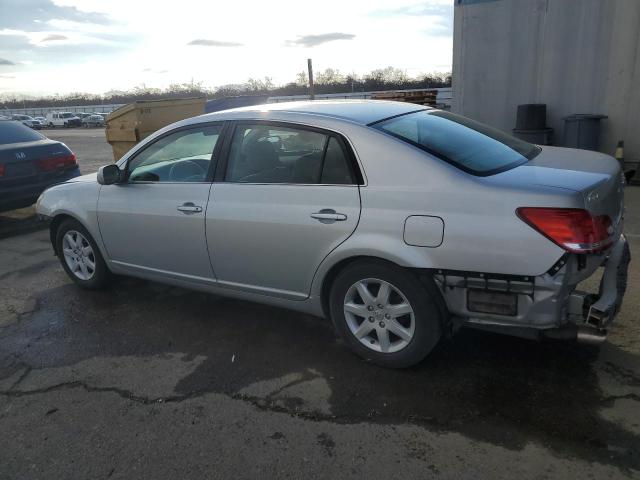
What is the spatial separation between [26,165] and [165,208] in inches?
179

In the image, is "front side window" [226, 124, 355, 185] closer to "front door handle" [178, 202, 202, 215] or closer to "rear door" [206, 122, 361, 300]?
"rear door" [206, 122, 361, 300]

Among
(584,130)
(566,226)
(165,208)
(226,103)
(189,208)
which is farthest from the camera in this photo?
(226,103)

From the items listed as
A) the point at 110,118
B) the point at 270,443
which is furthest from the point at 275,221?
the point at 110,118

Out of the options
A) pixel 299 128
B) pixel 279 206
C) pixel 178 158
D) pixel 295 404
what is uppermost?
pixel 299 128

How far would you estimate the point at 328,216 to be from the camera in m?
3.13

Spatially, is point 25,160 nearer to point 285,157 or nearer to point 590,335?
point 285,157

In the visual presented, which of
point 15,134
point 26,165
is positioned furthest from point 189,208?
point 15,134

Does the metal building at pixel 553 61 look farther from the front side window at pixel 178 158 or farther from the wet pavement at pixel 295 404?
the front side window at pixel 178 158

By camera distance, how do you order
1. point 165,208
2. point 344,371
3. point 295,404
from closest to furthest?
point 295,404, point 344,371, point 165,208

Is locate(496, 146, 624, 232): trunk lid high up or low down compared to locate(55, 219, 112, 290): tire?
up

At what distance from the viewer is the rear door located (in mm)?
3152

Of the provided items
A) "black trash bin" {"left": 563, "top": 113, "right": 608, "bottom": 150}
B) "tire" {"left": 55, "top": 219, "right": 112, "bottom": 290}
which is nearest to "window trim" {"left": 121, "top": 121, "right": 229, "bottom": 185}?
"tire" {"left": 55, "top": 219, "right": 112, "bottom": 290}

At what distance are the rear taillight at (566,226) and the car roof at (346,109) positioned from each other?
117 centimetres

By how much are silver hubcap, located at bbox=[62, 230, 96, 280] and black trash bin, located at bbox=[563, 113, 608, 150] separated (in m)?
7.73
